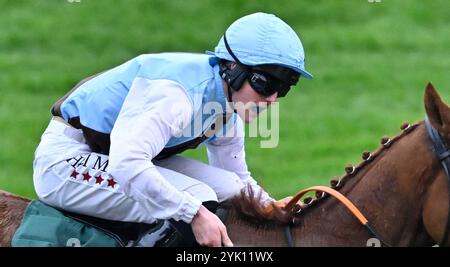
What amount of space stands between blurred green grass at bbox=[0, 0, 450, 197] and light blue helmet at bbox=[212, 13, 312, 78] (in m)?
7.95

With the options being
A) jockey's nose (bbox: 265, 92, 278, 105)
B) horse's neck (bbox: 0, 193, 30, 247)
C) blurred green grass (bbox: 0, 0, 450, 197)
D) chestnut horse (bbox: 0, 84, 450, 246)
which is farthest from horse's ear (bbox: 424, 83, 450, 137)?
blurred green grass (bbox: 0, 0, 450, 197)

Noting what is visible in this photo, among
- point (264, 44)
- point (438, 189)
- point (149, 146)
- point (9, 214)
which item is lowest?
point (9, 214)

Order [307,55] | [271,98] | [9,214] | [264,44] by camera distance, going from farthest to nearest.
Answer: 1. [307,55]
2. [9,214]
3. [271,98]
4. [264,44]

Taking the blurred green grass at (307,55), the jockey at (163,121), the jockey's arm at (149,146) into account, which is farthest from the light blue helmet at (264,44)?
the blurred green grass at (307,55)

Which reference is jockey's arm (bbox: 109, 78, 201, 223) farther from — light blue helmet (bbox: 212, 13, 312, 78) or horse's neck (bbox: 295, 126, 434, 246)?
horse's neck (bbox: 295, 126, 434, 246)

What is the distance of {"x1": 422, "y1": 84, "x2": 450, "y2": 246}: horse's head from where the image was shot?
427 cm

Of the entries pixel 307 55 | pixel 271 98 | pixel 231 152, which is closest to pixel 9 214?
pixel 231 152

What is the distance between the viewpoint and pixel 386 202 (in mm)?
4469

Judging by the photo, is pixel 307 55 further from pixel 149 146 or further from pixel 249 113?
pixel 149 146

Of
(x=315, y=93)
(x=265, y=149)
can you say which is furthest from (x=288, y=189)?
(x=315, y=93)

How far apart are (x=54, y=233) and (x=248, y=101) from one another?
40.9 inches

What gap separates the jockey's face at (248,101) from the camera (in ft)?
15.4

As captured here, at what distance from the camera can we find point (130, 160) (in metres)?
4.28

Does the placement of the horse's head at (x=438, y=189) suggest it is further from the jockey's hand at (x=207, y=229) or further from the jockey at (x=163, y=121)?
the jockey's hand at (x=207, y=229)
